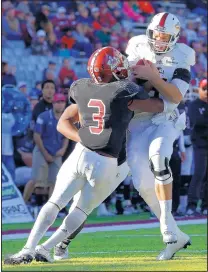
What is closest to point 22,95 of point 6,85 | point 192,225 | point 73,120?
point 6,85

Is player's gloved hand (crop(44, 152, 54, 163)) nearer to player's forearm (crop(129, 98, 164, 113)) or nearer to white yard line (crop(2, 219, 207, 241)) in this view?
white yard line (crop(2, 219, 207, 241))

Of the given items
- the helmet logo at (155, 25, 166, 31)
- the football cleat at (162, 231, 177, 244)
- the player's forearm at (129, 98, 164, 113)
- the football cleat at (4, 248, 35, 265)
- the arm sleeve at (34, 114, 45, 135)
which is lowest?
the arm sleeve at (34, 114, 45, 135)

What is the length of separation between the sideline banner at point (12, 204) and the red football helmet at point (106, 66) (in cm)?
448

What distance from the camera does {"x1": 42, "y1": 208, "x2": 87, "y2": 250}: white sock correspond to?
619 cm

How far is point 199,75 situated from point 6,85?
5897 millimetres

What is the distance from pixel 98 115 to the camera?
620cm

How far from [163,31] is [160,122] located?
0.68m

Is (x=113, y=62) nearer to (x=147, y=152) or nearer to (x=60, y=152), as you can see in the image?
(x=147, y=152)

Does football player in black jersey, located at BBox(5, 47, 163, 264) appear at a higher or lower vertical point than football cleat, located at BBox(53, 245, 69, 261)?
higher

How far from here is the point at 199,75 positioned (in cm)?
1691

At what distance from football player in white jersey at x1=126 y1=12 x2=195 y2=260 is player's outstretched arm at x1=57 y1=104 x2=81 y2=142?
55cm

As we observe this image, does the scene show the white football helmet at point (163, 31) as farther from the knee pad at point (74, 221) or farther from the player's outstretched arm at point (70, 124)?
the knee pad at point (74, 221)

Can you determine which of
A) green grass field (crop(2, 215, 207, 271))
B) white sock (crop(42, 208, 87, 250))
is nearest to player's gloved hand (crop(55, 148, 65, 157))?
green grass field (crop(2, 215, 207, 271))

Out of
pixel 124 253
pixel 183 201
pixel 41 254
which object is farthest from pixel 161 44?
pixel 183 201
